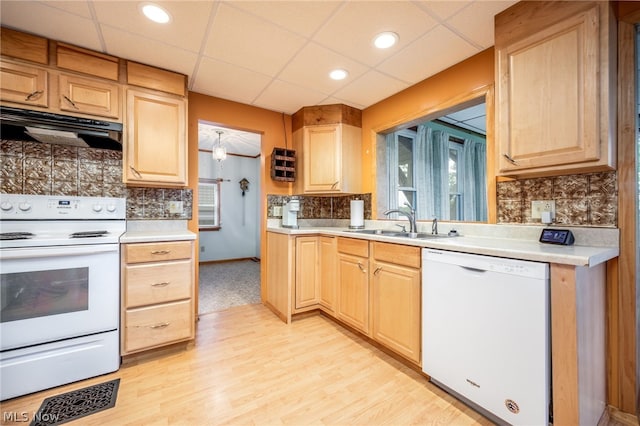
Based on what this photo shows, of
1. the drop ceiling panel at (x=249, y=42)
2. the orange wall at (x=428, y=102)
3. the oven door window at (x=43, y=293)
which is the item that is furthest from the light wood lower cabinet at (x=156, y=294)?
the orange wall at (x=428, y=102)

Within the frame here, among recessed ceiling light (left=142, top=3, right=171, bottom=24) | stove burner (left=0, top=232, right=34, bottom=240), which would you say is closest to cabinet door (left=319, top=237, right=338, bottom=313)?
recessed ceiling light (left=142, top=3, right=171, bottom=24)

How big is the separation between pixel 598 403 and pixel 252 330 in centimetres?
229

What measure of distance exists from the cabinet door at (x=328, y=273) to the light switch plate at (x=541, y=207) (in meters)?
1.50

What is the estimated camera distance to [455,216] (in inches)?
160

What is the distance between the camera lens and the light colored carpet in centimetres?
310

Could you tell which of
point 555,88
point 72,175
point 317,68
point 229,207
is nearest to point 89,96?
point 72,175

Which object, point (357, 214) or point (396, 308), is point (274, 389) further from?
point (357, 214)

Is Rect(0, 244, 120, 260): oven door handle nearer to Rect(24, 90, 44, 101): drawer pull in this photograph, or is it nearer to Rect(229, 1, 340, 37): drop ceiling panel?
Rect(24, 90, 44, 101): drawer pull

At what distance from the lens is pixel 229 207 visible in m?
5.77

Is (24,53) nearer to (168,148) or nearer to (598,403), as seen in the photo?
(168,148)

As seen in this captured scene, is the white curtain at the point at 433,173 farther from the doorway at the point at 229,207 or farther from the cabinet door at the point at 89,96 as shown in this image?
the cabinet door at the point at 89,96

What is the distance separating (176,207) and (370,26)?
219cm

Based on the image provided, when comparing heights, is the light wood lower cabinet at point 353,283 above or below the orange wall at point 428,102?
below

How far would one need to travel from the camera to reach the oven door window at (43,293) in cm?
149
